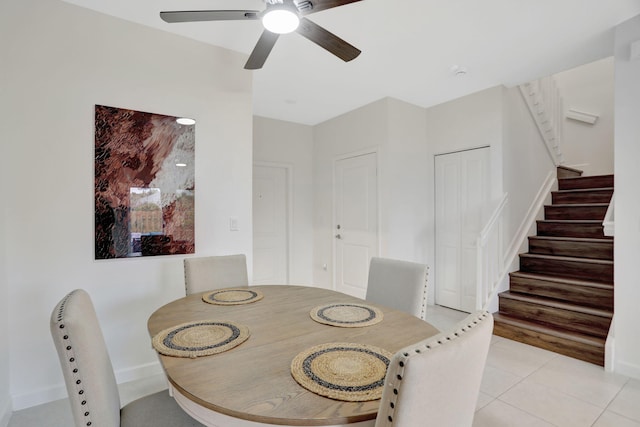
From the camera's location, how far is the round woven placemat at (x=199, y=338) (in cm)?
109

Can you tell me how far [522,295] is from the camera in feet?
10.7

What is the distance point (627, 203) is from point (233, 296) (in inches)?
112

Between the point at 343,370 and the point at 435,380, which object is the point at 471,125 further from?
the point at 435,380

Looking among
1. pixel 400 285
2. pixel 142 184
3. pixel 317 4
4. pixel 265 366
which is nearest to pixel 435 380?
pixel 265 366

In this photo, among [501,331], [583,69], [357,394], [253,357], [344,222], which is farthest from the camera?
[583,69]

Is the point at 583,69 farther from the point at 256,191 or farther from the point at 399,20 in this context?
the point at 256,191

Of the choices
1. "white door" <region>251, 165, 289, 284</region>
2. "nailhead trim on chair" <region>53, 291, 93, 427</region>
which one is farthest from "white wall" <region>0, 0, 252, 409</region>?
"white door" <region>251, 165, 289, 284</region>

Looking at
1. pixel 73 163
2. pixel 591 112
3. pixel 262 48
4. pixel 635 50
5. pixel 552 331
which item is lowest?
pixel 552 331

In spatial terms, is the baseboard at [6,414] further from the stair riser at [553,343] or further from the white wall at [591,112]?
the white wall at [591,112]

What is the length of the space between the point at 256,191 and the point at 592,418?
3827 millimetres

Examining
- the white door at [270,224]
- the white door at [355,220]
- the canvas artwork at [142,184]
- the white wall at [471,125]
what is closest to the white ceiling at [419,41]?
the white wall at [471,125]

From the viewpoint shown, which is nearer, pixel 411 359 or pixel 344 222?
pixel 411 359

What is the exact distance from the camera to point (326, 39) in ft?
6.05

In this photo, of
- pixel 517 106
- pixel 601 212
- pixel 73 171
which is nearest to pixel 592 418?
pixel 601 212
